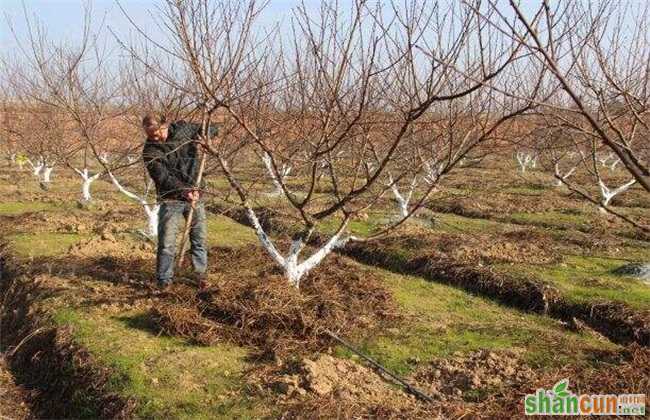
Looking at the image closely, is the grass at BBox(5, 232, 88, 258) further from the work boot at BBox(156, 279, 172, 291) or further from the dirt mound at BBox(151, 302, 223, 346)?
the dirt mound at BBox(151, 302, 223, 346)

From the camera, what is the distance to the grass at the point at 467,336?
4.60m

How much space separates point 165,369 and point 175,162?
2296 mm

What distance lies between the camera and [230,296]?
5105 millimetres

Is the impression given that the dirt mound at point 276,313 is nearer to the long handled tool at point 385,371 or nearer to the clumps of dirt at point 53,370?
the long handled tool at point 385,371

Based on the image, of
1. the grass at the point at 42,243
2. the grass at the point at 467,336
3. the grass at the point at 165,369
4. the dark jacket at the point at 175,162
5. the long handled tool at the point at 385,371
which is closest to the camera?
the grass at the point at 165,369

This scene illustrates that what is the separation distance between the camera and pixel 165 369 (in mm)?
4266

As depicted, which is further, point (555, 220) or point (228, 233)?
point (555, 220)

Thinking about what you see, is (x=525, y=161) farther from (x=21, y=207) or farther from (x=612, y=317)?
(x=612, y=317)

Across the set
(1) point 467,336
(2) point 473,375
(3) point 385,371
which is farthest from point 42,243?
(2) point 473,375

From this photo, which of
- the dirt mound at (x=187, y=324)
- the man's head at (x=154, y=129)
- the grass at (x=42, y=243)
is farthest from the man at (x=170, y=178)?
the grass at (x=42, y=243)

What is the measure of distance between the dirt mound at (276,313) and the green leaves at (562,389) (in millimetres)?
1639

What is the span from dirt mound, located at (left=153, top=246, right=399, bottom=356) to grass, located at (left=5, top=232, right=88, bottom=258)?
3.45m

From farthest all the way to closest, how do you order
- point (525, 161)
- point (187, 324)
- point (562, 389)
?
point (525, 161) → point (187, 324) → point (562, 389)

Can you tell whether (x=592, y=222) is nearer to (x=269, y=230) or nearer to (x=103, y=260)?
(x=269, y=230)
